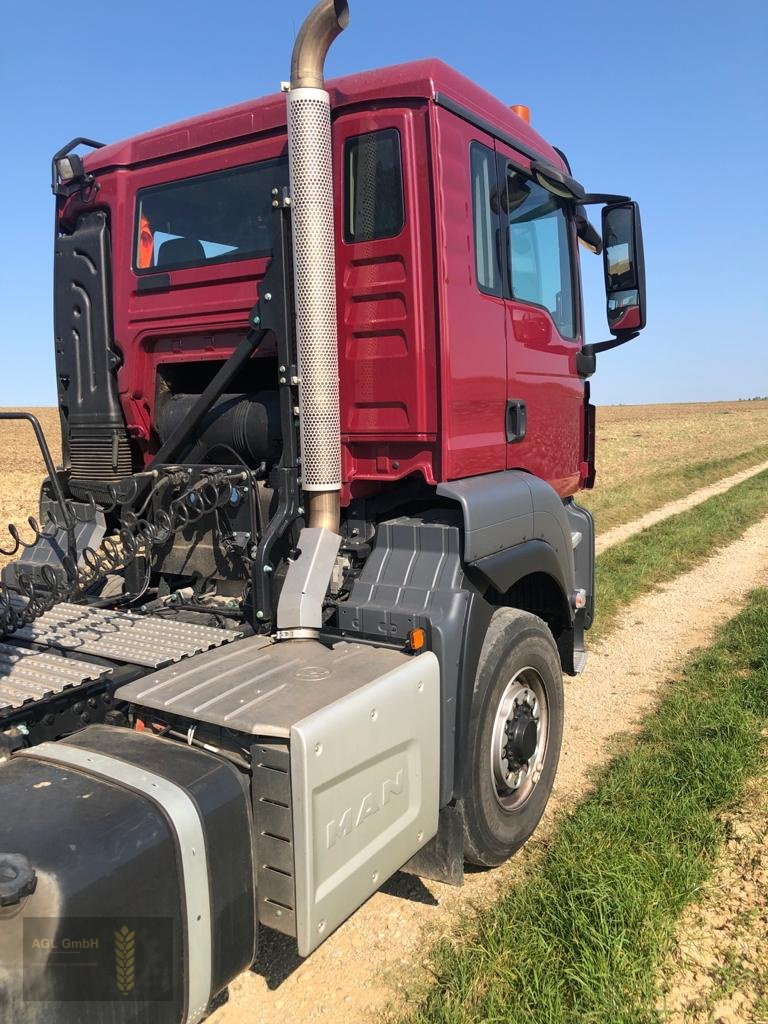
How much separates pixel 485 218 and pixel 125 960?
120 inches

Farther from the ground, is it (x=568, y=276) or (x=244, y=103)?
(x=244, y=103)

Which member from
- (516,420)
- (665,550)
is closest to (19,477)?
(665,550)

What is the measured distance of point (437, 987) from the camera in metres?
2.58

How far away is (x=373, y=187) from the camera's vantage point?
315 cm

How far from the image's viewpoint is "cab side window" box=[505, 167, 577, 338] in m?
3.76

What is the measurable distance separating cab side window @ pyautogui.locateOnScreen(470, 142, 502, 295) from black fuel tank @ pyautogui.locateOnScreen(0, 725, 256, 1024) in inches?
92.2

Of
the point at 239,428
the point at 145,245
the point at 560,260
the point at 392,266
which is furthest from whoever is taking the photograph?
the point at 560,260

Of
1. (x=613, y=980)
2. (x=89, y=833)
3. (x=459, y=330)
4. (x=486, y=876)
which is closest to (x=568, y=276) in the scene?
(x=459, y=330)

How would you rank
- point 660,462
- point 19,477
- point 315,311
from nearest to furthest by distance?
point 315,311 → point 19,477 → point 660,462

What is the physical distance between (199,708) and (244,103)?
2.78 metres

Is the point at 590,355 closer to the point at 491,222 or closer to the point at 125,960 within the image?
the point at 491,222

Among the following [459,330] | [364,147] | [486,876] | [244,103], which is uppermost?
[244,103]

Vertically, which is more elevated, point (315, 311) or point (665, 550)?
point (315, 311)

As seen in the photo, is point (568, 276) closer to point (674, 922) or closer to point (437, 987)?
point (674, 922)
